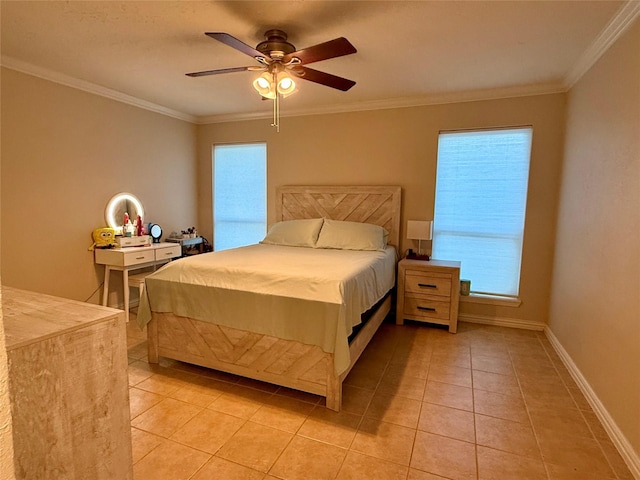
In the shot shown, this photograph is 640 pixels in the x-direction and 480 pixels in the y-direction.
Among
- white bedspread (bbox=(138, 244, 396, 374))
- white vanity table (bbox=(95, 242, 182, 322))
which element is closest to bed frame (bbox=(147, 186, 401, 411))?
white bedspread (bbox=(138, 244, 396, 374))

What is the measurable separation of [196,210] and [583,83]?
4.71 m

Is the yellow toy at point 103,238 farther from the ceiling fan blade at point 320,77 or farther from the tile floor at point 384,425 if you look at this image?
the ceiling fan blade at point 320,77

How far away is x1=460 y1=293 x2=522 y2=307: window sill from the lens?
12.0 ft

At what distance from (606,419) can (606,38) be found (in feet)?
8.05

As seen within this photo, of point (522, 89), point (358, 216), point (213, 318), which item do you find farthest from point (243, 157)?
point (522, 89)

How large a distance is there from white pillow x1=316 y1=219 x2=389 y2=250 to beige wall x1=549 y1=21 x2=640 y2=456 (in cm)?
170

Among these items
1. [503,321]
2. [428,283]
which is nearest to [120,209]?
[428,283]

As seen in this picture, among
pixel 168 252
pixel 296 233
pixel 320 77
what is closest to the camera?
pixel 320 77

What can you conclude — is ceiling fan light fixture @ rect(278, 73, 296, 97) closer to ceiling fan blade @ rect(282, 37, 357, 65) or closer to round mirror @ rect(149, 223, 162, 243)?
ceiling fan blade @ rect(282, 37, 357, 65)

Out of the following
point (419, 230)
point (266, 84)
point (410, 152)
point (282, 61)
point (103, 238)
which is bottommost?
point (103, 238)

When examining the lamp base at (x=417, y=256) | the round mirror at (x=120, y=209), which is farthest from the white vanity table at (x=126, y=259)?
the lamp base at (x=417, y=256)

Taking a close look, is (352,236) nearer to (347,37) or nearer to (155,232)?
(347,37)

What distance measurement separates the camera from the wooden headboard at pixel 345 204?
3986 millimetres

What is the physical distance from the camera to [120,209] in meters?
3.92
